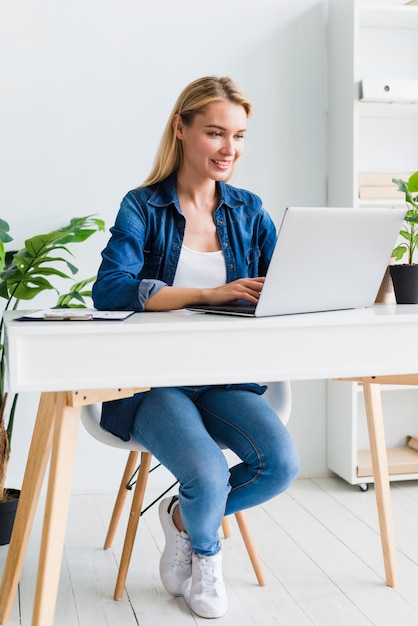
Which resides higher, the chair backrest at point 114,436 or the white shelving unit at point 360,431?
the chair backrest at point 114,436

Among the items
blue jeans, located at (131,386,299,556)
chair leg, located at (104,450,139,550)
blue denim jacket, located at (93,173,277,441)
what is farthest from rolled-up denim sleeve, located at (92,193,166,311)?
chair leg, located at (104,450,139,550)

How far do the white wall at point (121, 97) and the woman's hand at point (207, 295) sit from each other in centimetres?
119

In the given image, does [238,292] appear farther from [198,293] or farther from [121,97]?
[121,97]

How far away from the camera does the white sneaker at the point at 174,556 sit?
191cm

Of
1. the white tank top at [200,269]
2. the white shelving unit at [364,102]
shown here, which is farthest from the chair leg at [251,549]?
the white shelving unit at [364,102]

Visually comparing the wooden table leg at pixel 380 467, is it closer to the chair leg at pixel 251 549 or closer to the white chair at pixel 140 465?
the white chair at pixel 140 465

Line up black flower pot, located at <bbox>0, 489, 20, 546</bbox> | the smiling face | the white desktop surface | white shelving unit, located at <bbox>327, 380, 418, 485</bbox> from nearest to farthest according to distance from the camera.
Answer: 1. the white desktop surface
2. the smiling face
3. black flower pot, located at <bbox>0, 489, 20, 546</bbox>
4. white shelving unit, located at <bbox>327, 380, 418, 485</bbox>

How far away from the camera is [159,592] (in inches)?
80.2

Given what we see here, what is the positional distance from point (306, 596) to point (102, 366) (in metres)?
0.94

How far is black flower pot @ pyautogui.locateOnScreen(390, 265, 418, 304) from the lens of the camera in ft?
6.01

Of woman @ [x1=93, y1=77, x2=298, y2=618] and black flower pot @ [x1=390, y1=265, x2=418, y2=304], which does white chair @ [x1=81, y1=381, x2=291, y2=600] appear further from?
black flower pot @ [x1=390, y1=265, x2=418, y2=304]

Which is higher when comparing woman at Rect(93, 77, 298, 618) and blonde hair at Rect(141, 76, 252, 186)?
blonde hair at Rect(141, 76, 252, 186)

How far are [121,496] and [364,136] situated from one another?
1629mm

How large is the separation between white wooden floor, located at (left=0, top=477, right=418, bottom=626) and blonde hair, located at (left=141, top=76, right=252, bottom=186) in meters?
1.02
